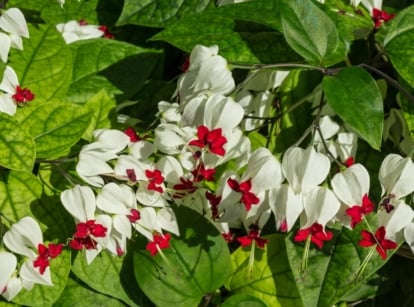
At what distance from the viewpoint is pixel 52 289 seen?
1242 mm

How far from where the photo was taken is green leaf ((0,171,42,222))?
1238 millimetres

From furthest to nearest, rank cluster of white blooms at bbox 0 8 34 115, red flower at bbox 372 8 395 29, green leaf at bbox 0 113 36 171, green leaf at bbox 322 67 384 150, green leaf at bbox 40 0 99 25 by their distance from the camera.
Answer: green leaf at bbox 40 0 99 25 → red flower at bbox 372 8 395 29 → cluster of white blooms at bbox 0 8 34 115 → green leaf at bbox 0 113 36 171 → green leaf at bbox 322 67 384 150

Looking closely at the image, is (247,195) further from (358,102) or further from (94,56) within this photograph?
(94,56)

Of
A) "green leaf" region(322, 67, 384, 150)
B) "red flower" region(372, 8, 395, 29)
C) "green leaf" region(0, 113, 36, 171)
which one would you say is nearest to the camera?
"green leaf" region(322, 67, 384, 150)

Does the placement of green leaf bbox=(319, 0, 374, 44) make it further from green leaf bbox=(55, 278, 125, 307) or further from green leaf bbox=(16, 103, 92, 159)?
green leaf bbox=(55, 278, 125, 307)

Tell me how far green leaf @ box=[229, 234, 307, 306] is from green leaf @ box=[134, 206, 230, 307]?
0.18ft

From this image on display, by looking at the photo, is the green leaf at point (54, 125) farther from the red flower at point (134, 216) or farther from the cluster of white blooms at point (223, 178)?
the red flower at point (134, 216)

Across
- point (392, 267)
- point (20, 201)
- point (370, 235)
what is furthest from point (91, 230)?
point (392, 267)

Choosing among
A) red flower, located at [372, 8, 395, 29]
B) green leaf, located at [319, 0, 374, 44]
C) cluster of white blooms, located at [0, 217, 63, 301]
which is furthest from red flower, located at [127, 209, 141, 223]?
red flower, located at [372, 8, 395, 29]

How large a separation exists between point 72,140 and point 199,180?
21 cm

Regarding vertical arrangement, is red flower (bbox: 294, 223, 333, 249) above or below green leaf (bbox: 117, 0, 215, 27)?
below

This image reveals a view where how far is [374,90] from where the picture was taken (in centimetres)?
113

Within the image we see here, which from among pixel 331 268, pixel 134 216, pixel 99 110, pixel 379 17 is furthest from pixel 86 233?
pixel 379 17

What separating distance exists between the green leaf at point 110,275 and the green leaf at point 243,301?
0.46ft
